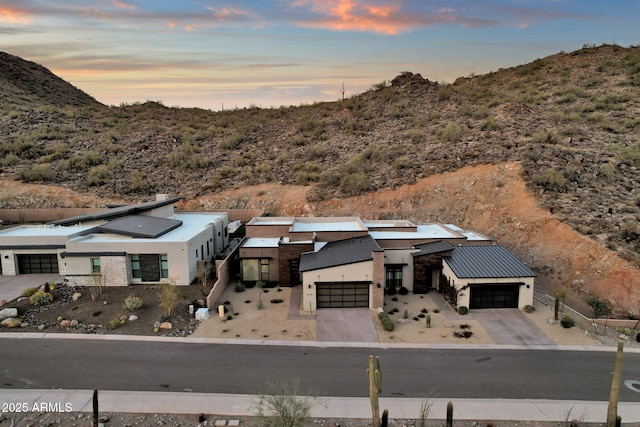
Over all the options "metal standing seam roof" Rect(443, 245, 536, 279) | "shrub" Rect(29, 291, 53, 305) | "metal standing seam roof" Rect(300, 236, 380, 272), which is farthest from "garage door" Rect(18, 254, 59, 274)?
"metal standing seam roof" Rect(443, 245, 536, 279)

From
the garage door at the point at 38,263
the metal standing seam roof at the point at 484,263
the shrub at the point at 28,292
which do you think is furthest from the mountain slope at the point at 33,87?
the metal standing seam roof at the point at 484,263

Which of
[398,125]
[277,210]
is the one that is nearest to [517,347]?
[277,210]

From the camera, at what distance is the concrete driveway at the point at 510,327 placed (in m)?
21.5

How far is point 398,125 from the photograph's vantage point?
65.0 meters

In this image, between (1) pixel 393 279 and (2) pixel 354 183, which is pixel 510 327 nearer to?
(1) pixel 393 279

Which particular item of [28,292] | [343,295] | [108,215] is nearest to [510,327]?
[343,295]

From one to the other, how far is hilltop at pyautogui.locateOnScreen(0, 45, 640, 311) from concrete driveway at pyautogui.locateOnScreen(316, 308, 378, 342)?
15320mm

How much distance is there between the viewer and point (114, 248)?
2766 cm

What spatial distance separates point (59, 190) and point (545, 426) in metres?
55.3

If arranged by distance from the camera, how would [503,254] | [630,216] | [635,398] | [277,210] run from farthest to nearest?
[277,210] → [630,216] → [503,254] → [635,398]

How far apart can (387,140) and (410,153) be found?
7.29 meters

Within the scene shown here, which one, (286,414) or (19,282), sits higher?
(286,414)

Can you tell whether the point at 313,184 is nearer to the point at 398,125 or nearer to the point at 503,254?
the point at 398,125

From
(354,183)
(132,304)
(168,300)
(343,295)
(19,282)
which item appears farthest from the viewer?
(354,183)
